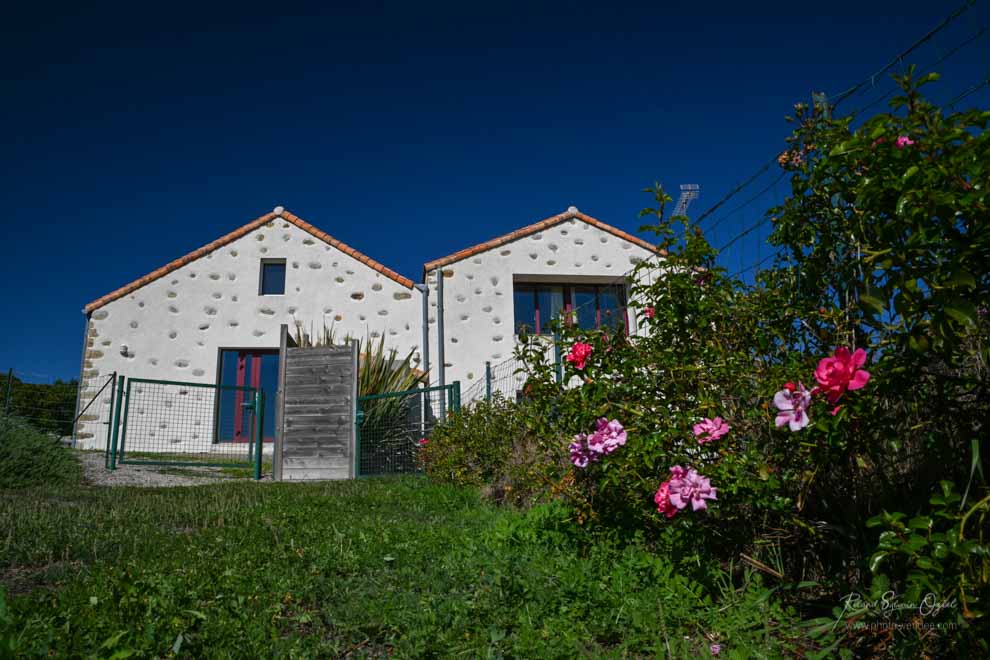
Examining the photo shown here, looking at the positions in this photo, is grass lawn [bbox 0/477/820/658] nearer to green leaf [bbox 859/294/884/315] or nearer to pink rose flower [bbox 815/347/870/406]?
pink rose flower [bbox 815/347/870/406]

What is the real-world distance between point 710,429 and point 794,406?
430 millimetres

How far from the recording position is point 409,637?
1.95m

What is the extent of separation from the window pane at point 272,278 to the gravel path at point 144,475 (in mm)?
3992

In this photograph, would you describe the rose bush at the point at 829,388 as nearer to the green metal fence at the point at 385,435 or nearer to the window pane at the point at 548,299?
the green metal fence at the point at 385,435

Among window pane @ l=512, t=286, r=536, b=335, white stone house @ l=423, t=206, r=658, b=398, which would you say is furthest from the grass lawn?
window pane @ l=512, t=286, r=536, b=335

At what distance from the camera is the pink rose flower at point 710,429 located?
2.17 meters

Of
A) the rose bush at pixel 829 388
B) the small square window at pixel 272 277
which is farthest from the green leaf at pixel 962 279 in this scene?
the small square window at pixel 272 277

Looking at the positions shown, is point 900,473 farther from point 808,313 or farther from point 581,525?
point 581,525

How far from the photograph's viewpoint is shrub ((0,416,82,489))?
6.08 meters

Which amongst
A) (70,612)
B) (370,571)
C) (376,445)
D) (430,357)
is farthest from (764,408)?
(430,357)

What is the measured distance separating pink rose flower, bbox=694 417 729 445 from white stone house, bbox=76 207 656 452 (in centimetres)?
951

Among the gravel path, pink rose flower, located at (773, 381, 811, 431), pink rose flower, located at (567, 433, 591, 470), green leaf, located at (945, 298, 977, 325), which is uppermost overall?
green leaf, located at (945, 298, 977, 325)

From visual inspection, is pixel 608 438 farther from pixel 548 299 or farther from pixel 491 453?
pixel 548 299

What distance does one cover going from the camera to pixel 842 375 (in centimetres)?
164
